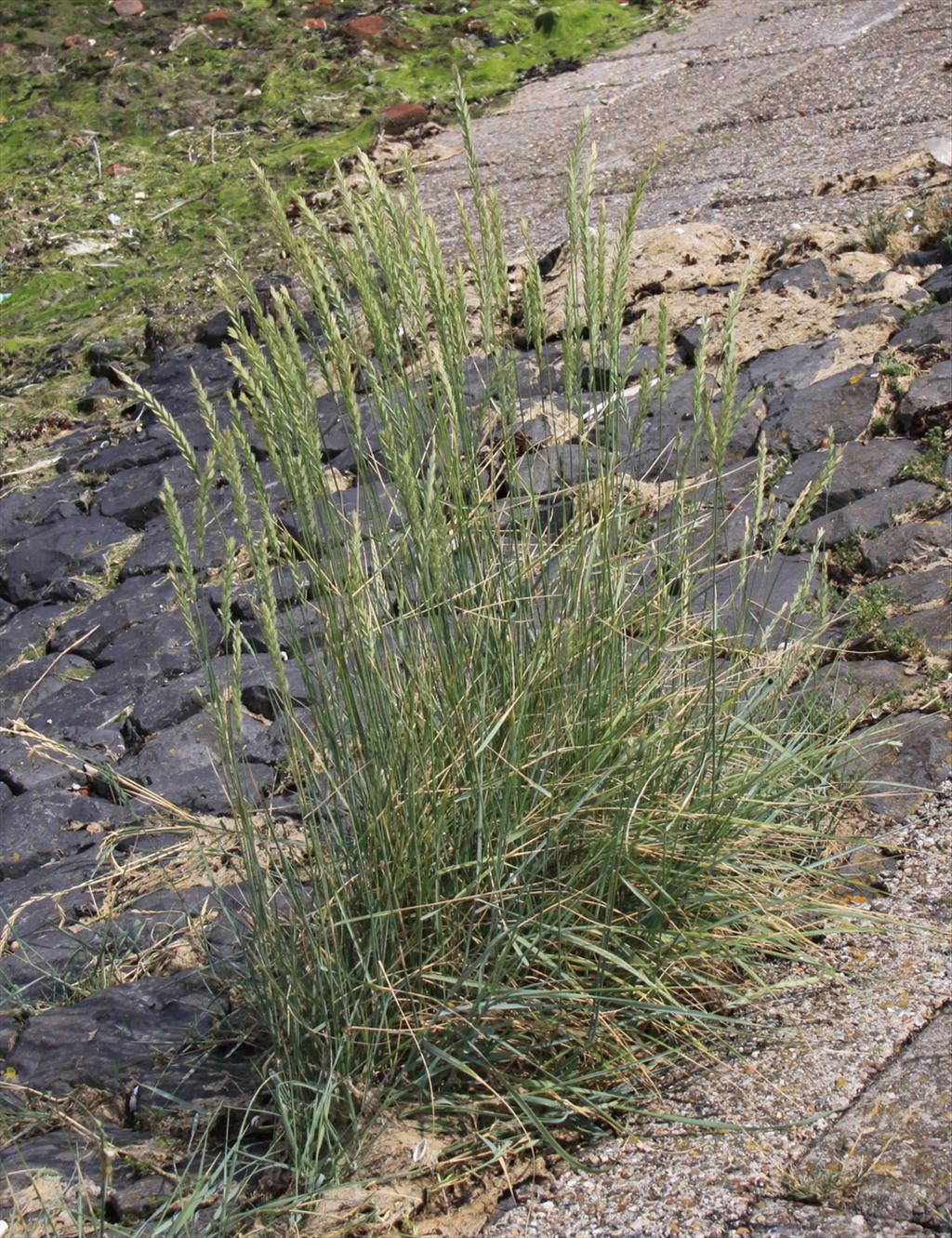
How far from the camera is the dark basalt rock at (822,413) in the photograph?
495cm

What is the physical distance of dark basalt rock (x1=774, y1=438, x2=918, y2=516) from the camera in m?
4.58

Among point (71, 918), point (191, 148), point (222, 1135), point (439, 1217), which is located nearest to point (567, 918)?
point (439, 1217)

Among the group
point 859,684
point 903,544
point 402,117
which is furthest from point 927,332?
point 402,117

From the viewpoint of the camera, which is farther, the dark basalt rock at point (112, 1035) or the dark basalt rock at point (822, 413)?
the dark basalt rock at point (822, 413)

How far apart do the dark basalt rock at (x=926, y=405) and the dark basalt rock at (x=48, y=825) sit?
2946 millimetres

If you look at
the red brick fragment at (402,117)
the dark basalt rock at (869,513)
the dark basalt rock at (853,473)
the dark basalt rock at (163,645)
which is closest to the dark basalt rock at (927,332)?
the dark basalt rock at (853,473)

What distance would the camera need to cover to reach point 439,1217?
2188 mm

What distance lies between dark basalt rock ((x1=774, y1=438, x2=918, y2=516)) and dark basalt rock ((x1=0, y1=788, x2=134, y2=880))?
7.99ft

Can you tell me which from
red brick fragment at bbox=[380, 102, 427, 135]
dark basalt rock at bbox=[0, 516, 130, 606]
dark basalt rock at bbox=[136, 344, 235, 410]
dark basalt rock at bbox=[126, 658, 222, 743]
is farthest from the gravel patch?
red brick fragment at bbox=[380, 102, 427, 135]

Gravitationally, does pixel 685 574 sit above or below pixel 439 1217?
above

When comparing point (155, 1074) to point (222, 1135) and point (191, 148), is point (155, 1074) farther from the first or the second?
point (191, 148)

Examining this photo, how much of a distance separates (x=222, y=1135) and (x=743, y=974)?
1.01m

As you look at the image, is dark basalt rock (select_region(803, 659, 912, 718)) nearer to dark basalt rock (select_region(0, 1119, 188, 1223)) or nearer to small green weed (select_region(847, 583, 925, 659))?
small green weed (select_region(847, 583, 925, 659))

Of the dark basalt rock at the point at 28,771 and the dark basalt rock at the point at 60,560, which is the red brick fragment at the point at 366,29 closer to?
the dark basalt rock at the point at 60,560
